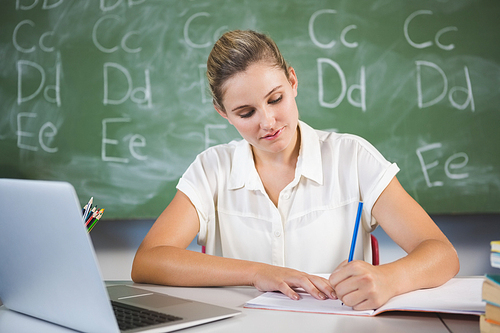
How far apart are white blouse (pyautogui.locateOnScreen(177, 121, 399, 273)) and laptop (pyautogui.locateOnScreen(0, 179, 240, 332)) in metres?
0.55

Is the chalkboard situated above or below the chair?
above

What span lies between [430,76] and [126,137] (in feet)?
4.85

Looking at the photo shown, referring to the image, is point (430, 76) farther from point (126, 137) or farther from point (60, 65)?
point (60, 65)

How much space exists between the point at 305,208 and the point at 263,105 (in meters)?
0.34

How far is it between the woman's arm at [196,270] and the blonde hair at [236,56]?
0.40m

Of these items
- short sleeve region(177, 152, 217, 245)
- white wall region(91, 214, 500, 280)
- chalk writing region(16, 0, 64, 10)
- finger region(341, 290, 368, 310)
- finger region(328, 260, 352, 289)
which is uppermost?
chalk writing region(16, 0, 64, 10)

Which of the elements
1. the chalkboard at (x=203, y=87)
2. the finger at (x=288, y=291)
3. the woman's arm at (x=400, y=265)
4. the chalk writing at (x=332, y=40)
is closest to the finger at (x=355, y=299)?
the woman's arm at (x=400, y=265)

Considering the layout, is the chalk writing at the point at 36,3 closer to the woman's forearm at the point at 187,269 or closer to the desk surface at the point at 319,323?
the woman's forearm at the point at 187,269

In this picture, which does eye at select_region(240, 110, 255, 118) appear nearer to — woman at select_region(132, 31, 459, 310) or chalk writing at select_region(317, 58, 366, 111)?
woman at select_region(132, 31, 459, 310)

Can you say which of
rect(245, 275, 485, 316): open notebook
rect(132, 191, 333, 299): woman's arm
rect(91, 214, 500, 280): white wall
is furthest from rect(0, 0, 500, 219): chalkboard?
rect(245, 275, 485, 316): open notebook

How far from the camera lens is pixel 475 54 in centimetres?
199

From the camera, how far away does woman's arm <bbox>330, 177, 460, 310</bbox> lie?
2.43 ft

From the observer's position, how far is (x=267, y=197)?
129cm

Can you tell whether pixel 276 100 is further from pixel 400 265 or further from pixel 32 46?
pixel 32 46
